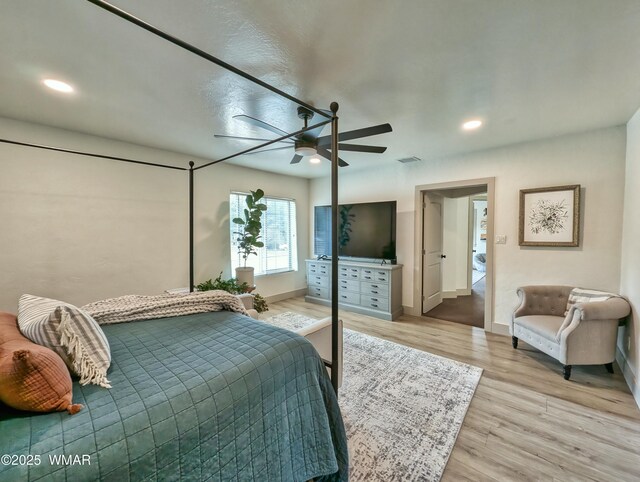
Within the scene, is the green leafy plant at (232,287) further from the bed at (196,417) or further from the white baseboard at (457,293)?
the white baseboard at (457,293)

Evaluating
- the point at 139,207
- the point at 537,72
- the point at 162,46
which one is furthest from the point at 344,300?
the point at 162,46

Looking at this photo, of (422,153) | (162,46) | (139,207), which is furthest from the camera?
(422,153)

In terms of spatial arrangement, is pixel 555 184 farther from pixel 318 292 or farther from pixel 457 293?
pixel 318 292

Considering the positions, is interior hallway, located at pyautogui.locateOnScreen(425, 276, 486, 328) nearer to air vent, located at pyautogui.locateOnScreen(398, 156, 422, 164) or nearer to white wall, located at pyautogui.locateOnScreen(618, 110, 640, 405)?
white wall, located at pyautogui.locateOnScreen(618, 110, 640, 405)

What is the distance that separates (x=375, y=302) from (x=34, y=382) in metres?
4.03

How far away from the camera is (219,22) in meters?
1.44

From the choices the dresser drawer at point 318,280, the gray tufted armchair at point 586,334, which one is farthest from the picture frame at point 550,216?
the dresser drawer at point 318,280

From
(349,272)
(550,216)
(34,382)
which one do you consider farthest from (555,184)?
(34,382)

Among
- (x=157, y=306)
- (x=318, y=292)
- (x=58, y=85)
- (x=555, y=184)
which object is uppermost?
(x=58, y=85)

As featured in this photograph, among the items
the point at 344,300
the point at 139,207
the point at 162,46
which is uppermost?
the point at 162,46

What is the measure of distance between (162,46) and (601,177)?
4301 mm

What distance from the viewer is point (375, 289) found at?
4.39 metres

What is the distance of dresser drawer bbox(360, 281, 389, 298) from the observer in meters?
4.27

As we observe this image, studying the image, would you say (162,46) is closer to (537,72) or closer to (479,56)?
(479,56)
